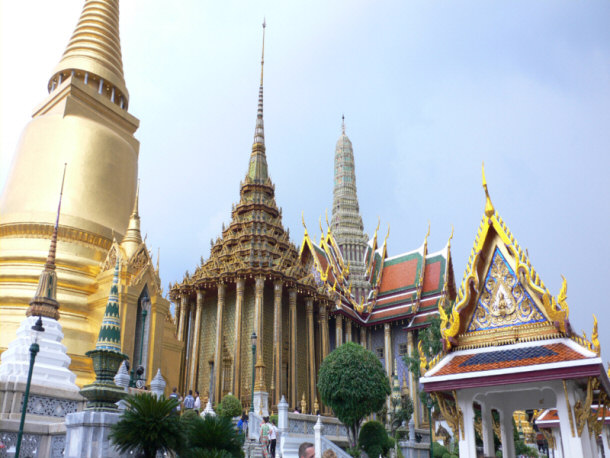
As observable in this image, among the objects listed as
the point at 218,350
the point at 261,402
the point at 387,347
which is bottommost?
the point at 261,402

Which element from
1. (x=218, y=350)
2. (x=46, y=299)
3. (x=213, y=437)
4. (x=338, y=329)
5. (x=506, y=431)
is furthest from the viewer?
(x=338, y=329)

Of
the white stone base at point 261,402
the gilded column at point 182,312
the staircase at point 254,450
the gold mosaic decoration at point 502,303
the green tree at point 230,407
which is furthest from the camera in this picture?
the gilded column at point 182,312

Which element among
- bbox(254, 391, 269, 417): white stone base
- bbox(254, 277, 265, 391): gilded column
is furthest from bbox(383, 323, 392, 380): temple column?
bbox(254, 391, 269, 417): white stone base

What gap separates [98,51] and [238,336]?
13788 millimetres

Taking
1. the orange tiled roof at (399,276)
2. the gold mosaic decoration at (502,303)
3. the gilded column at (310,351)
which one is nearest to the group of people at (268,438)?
the gold mosaic decoration at (502,303)

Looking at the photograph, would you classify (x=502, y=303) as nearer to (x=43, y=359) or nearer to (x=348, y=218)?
(x=43, y=359)

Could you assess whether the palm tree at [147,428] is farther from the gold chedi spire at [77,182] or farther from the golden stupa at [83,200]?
the golden stupa at [83,200]

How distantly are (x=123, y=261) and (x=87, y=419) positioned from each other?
41.6 feet

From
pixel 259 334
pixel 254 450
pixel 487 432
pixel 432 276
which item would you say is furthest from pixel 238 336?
pixel 487 432

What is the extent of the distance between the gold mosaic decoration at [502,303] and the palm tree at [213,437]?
4060 mm

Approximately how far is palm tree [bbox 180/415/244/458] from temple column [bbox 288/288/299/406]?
54.9 ft

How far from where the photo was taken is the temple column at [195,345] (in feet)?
83.4

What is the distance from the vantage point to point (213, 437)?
328 inches

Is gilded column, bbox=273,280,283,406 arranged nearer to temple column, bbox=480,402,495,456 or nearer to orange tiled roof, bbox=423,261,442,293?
orange tiled roof, bbox=423,261,442,293
